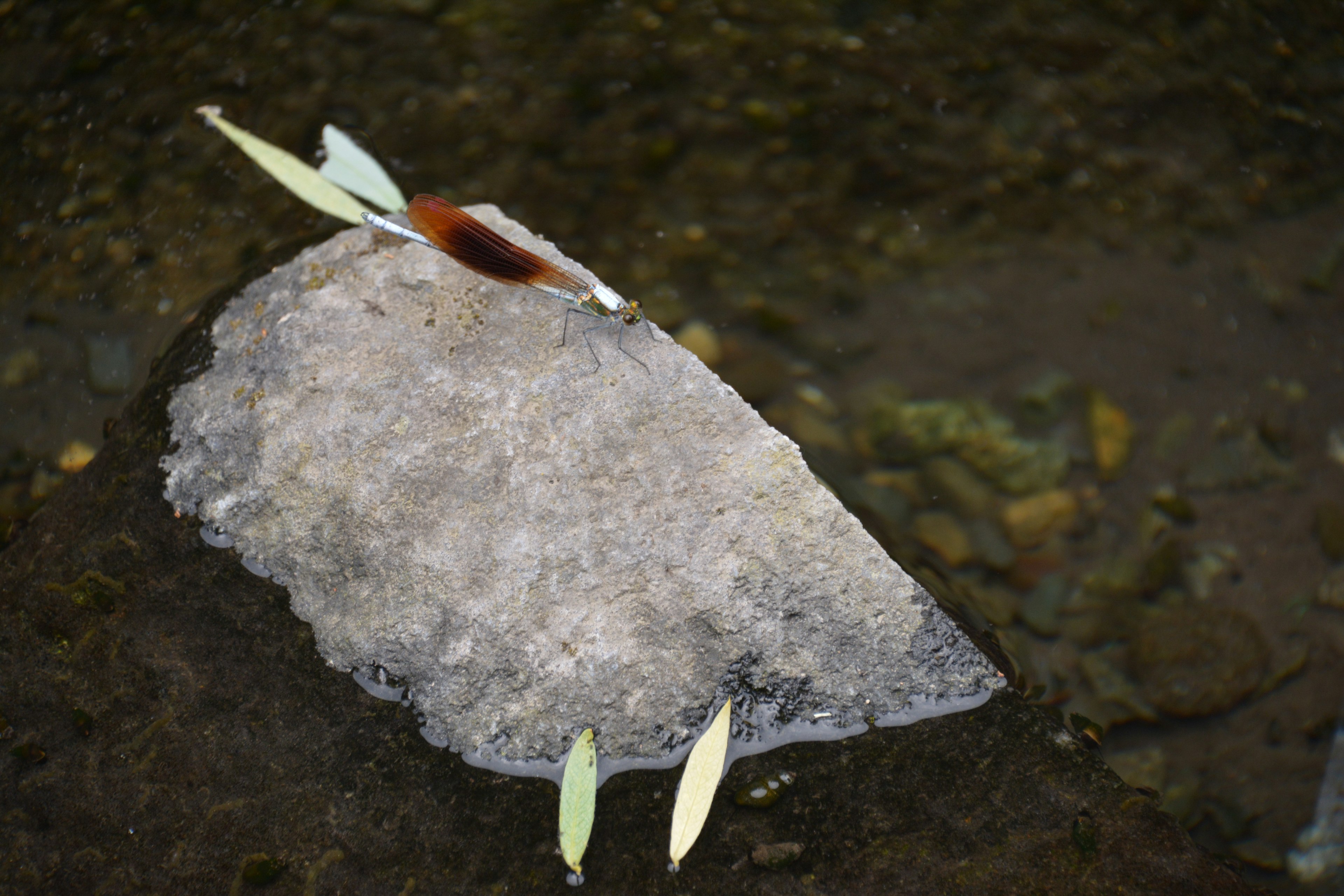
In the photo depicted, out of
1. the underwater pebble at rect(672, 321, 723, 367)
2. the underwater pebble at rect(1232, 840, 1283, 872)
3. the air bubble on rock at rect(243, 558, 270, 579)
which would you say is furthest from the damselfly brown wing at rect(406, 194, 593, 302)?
the underwater pebble at rect(1232, 840, 1283, 872)

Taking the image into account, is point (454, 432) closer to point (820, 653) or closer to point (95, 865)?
point (820, 653)

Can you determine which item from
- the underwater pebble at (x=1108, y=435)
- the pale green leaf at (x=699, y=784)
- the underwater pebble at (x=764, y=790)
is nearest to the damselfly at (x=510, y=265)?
the pale green leaf at (x=699, y=784)

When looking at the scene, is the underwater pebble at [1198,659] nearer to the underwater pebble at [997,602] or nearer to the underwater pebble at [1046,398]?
the underwater pebble at [997,602]

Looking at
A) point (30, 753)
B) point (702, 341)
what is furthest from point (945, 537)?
point (30, 753)

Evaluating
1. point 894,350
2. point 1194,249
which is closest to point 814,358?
point 894,350

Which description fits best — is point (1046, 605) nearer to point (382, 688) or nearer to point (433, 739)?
point (433, 739)

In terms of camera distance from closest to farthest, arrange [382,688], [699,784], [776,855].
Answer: [776,855] → [699,784] → [382,688]

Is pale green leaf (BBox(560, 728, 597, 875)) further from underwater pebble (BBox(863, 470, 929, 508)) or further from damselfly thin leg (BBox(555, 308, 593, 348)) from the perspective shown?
underwater pebble (BBox(863, 470, 929, 508))
